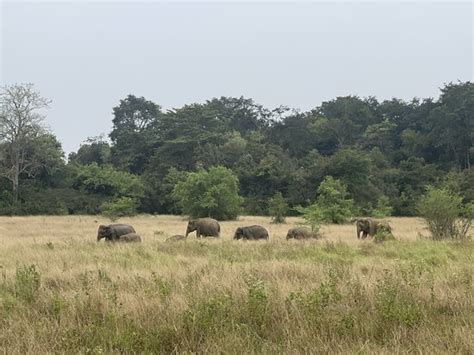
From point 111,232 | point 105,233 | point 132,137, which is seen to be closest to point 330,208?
point 111,232

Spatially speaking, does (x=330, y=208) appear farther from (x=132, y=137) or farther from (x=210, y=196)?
(x=132, y=137)

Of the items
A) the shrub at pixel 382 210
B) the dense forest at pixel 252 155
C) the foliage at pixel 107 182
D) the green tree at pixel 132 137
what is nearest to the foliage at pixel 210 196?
the dense forest at pixel 252 155

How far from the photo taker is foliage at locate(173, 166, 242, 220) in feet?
140

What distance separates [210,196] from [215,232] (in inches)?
732

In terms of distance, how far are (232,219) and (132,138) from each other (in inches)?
1312

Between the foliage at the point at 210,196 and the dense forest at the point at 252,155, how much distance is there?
10.2ft

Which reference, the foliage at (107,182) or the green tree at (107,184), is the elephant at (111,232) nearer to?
the green tree at (107,184)

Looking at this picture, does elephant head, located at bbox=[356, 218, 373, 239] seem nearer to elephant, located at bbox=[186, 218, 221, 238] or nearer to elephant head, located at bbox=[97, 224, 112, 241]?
elephant, located at bbox=[186, 218, 221, 238]

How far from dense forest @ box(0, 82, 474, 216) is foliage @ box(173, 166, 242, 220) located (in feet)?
10.2

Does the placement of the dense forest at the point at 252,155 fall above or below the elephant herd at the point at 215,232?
above

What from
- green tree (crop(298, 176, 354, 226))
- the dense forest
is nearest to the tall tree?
the dense forest

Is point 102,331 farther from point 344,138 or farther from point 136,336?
point 344,138

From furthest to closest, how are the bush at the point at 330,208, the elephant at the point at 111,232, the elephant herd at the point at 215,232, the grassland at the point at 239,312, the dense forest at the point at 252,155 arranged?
1. the dense forest at the point at 252,155
2. the bush at the point at 330,208
3. the elephant at the point at 111,232
4. the elephant herd at the point at 215,232
5. the grassland at the point at 239,312

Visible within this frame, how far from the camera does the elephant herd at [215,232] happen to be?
63.9 ft
